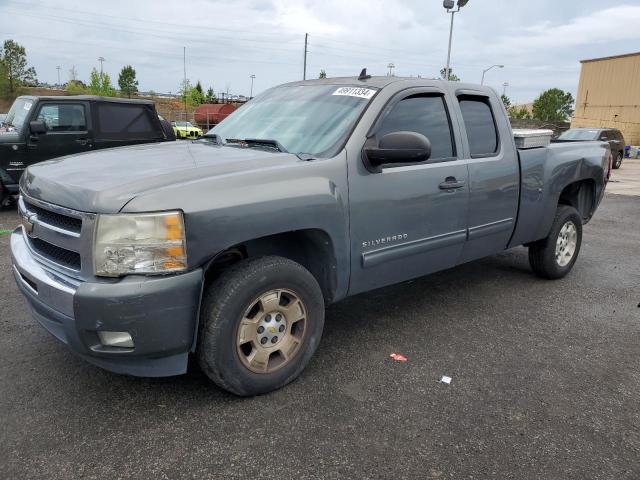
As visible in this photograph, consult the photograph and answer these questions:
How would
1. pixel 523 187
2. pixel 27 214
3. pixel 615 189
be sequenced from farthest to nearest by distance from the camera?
pixel 615 189, pixel 523 187, pixel 27 214

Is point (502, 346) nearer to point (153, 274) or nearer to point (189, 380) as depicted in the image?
point (189, 380)

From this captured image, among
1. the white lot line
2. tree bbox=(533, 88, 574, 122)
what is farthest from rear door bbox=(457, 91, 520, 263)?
tree bbox=(533, 88, 574, 122)

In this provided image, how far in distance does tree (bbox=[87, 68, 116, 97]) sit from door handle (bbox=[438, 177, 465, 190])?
59.5 meters

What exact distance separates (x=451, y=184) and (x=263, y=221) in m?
1.64

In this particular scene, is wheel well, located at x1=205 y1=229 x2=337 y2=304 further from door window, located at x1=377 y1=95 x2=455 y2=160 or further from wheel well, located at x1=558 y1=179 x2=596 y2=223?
wheel well, located at x1=558 y1=179 x2=596 y2=223

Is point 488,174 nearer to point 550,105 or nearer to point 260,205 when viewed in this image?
point 260,205

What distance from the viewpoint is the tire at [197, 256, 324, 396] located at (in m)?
2.56

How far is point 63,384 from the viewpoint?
290 centimetres

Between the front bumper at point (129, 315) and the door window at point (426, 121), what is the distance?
176 centimetres

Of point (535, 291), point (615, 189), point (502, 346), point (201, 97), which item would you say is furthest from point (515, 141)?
point (201, 97)

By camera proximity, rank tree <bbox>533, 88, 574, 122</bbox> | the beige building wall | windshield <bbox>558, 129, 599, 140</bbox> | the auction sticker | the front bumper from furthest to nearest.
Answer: tree <bbox>533, 88, 574, 122</bbox>
the beige building wall
windshield <bbox>558, 129, 599, 140</bbox>
the auction sticker
the front bumper

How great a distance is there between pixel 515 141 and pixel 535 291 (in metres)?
1.45

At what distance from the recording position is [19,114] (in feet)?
28.0

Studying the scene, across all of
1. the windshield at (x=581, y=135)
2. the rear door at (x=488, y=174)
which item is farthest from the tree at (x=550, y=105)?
the rear door at (x=488, y=174)
